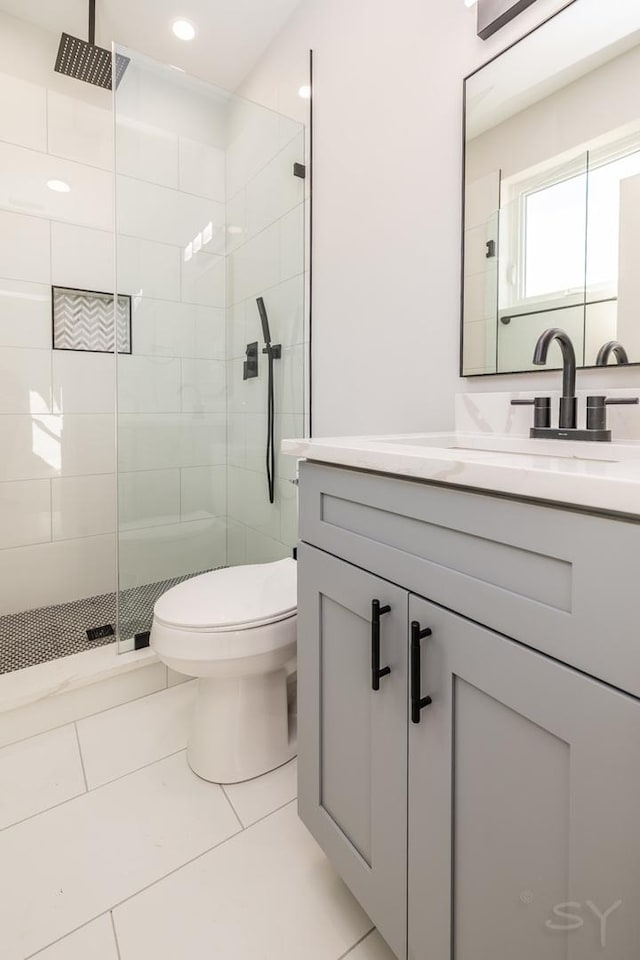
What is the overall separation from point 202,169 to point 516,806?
238cm

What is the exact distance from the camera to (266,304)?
2.03 metres

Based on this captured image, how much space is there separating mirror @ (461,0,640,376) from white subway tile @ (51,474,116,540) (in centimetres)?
180

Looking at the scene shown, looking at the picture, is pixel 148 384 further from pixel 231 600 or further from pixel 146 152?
pixel 231 600

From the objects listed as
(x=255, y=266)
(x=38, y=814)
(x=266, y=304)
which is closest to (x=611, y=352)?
(x=266, y=304)

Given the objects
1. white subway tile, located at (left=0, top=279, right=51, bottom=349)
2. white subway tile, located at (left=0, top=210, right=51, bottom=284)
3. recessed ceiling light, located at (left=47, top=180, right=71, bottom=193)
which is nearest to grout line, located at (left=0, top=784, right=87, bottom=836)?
white subway tile, located at (left=0, top=279, right=51, bottom=349)

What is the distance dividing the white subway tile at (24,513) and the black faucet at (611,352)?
2.19 m

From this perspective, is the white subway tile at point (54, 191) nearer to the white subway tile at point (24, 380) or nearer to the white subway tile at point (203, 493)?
the white subway tile at point (24, 380)

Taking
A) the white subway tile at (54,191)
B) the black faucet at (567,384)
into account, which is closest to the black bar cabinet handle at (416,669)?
the black faucet at (567,384)

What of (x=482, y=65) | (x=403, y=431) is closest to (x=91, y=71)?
(x=482, y=65)

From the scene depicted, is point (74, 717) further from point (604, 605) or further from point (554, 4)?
point (554, 4)

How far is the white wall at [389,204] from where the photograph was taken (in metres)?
1.29

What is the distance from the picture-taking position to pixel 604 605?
1.60 ft

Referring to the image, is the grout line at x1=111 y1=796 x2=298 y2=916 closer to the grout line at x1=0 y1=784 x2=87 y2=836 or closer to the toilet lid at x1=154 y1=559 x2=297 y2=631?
the grout line at x1=0 y1=784 x2=87 y2=836

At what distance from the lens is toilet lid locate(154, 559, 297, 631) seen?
127cm
